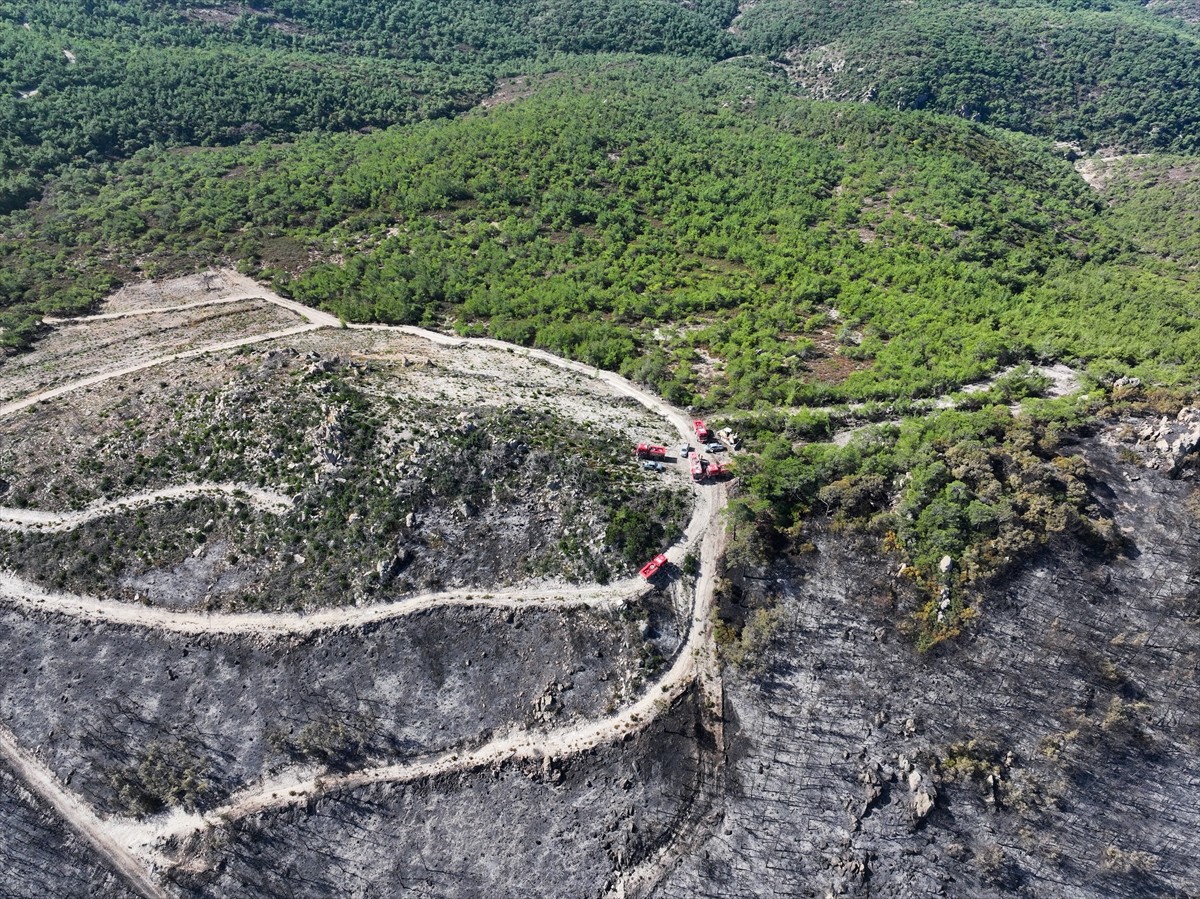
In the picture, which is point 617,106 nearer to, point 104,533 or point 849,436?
point 849,436

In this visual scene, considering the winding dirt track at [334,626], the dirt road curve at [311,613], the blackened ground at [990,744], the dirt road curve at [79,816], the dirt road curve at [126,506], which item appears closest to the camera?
the blackened ground at [990,744]

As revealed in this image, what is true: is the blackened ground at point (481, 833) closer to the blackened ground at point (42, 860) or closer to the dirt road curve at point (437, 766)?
the dirt road curve at point (437, 766)

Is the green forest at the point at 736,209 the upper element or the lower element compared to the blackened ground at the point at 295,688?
upper

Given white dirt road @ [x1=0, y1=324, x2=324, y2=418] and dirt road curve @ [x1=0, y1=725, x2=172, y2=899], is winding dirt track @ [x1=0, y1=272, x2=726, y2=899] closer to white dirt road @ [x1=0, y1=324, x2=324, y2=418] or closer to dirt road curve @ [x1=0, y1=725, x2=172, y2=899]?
dirt road curve @ [x1=0, y1=725, x2=172, y2=899]

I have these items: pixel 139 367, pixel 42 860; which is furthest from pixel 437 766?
pixel 139 367

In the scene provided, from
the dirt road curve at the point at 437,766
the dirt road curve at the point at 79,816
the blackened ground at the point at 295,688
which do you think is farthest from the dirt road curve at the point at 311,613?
the dirt road curve at the point at 79,816

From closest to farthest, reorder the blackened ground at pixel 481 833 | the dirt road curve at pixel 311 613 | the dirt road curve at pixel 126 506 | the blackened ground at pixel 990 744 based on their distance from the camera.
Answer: the blackened ground at pixel 990 744 → the blackened ground at pixel 481 833 → the dirt road curve at pixel 311 613 → the dirt road curve at pixel 126 506

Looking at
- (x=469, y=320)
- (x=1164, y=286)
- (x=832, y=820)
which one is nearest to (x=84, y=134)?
(x=469, y=320)
